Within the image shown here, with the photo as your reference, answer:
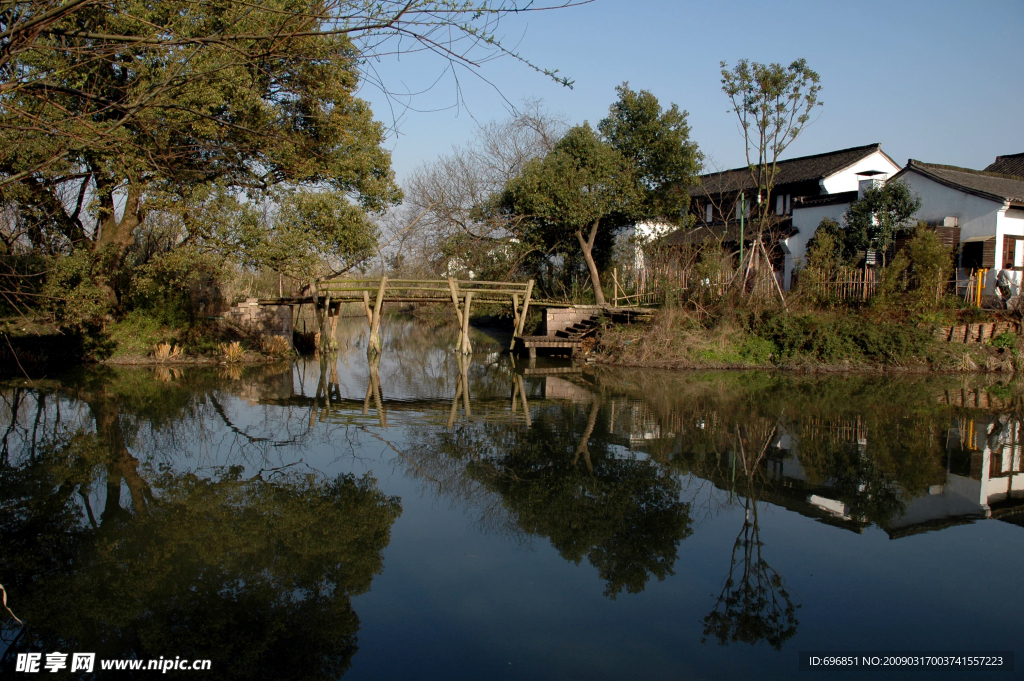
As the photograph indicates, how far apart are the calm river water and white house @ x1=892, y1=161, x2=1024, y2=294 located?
34.2ft

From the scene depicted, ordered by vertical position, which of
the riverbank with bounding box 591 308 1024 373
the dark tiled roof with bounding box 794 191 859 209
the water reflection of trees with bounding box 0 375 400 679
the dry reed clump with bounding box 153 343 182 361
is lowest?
the water reflection of trees with bounding box 0 375 400 679

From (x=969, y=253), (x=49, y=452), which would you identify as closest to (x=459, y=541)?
(x=49, y=452)

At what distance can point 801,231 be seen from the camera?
24297 mm

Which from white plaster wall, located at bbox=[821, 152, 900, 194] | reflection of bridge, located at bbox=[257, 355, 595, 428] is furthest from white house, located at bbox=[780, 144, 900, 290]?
reflection of bridge, located at bbox=[257, 355, 595, 428]

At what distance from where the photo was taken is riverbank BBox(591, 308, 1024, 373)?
16.0 meters

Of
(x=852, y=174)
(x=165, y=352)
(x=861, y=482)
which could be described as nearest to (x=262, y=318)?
(x=165, y=352)

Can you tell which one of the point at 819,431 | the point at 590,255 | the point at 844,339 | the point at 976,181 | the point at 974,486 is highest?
the point at 976,181

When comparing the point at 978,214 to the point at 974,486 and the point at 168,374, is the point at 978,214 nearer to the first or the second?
the point at 974,486

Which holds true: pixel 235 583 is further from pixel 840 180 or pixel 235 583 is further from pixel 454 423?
pixel 840 180

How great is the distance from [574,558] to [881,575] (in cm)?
203

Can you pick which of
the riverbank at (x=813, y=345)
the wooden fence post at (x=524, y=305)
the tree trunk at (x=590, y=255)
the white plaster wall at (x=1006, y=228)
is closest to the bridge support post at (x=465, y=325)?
the wooden fence post at (x=524, y=305)

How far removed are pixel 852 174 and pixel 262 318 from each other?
20.8 meters

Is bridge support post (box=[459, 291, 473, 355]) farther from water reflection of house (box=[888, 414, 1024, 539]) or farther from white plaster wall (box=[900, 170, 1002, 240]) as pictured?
white plaster wall (box=[900, 170, 1002, 240])

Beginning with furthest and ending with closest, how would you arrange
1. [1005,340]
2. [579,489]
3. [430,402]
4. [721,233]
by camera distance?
[721,233] < [1005,340] < [430,402] < [579,489]
